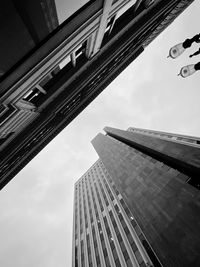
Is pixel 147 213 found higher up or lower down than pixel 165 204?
lower down

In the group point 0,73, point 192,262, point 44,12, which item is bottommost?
point 192,262

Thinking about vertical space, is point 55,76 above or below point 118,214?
above

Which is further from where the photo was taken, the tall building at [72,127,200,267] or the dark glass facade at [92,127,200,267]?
the tall building at [72,127,200,267]

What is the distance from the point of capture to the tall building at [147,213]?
19297 mm

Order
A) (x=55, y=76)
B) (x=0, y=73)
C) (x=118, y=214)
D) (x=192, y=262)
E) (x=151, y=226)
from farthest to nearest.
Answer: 1. (x=118, y=214)
2. (x=151, y=226)
3. (x=192, y=262)
4. (x=55, y=76)
5. (x=0, y=73)

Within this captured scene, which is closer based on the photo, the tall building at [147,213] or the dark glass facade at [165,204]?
the dark glass facade at [165,204]

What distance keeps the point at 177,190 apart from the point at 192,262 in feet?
26.5

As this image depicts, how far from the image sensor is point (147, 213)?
2483cm

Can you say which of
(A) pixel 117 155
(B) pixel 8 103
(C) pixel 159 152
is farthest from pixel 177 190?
(A) pixel 117 155

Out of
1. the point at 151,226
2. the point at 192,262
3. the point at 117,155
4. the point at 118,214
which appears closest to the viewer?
the point at 192,262

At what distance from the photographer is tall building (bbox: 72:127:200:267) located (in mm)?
19297

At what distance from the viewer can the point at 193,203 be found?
2041cm

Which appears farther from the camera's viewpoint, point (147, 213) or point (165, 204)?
point (147, 213)

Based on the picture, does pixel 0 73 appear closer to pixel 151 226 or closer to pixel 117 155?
pixel 151 226
